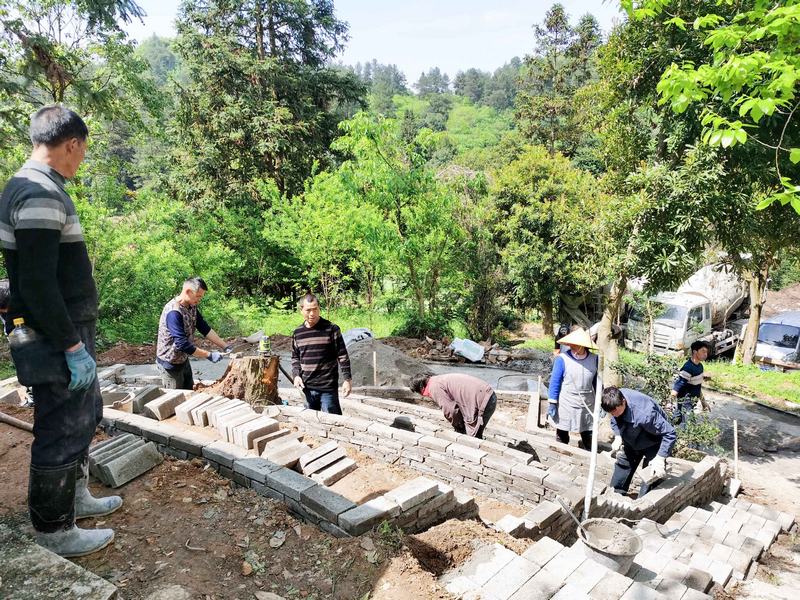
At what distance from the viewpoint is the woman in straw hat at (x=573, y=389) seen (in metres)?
5.49

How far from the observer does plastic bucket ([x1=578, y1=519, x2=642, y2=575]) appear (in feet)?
10.6

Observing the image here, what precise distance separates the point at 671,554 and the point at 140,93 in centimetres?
1458

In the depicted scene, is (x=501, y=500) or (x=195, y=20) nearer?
(x=501, y=500)

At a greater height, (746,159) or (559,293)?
(746,159)

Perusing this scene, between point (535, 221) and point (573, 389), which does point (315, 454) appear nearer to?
point (573, 389)

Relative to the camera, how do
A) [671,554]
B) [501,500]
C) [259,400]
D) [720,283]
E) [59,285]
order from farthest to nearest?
[720,283] → [259,400] → [501,500] → [671,554] → [59,285]

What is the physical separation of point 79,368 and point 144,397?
2856 millimetres

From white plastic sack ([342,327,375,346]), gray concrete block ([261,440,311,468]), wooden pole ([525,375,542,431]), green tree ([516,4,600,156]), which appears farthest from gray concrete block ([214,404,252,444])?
green tree ([516,4,600,156])

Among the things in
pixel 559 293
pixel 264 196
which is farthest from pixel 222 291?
pixel 559 293

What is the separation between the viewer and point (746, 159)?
5941 millimetres

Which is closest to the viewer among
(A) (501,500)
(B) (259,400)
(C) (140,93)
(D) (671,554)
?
(D) (671,554)

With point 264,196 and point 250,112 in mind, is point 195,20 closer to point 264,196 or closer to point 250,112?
Result: point 250,112

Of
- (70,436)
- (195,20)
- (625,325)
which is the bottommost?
(625,325)

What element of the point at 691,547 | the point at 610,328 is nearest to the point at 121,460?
the point at 691,547
